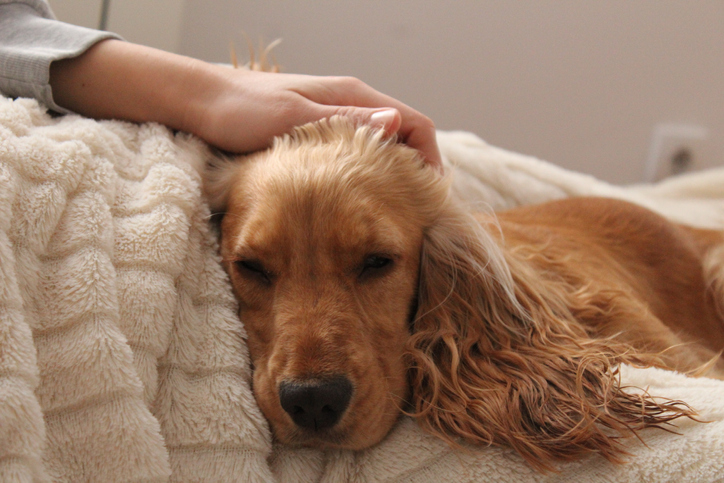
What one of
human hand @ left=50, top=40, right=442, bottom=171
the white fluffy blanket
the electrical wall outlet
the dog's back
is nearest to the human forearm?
human hand @ left=50, top=40, right=442, bottom=171

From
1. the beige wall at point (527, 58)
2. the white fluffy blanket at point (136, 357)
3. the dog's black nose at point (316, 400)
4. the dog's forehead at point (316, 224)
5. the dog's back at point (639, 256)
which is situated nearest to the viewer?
the white fluffy blanket at point (136, 357)

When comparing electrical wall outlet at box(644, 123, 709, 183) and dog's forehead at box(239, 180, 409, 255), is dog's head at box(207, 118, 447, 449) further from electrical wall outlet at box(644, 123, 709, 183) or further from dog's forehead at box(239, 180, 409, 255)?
electrical wall outlet at box(644, 123, 709, 183)

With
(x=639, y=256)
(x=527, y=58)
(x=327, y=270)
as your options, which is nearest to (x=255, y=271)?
(x=327, y=270)

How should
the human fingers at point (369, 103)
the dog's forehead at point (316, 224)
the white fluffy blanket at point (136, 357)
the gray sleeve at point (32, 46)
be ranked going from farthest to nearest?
the human fingers at point (369, 103), the gray sleeve at point (32, 46), the dog's forehead at point (316, 224), the white fluffy blanket at point (136, 357)

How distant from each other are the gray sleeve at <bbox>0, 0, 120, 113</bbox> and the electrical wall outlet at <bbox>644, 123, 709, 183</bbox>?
290 centimetres

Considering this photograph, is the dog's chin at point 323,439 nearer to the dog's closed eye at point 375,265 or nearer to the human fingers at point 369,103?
the dog's closed eye at point 375,265

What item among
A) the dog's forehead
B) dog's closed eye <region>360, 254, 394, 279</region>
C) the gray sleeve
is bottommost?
dog's closed eye <region>360, 254, 394, 279</region>

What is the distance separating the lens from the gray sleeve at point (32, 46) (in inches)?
46.9

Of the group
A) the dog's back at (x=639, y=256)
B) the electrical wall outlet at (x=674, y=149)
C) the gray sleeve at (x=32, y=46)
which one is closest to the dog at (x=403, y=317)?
the dog's back at (x=639, y=256)

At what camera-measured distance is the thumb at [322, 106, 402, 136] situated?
1226mm

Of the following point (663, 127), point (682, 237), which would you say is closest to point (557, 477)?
point (682, 237)

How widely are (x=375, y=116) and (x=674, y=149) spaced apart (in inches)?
104

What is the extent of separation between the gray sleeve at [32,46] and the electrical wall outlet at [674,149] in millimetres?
2896

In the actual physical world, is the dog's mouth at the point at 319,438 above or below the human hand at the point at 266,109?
below
